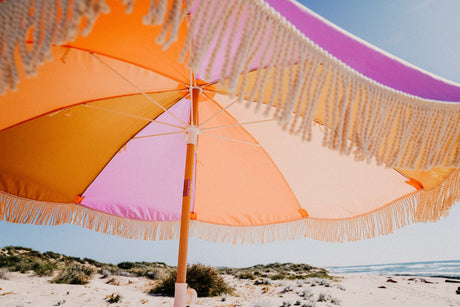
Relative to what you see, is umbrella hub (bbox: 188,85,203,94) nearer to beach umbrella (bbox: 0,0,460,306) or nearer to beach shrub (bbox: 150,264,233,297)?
beach umbrella (bbox: 0,0,460,306)

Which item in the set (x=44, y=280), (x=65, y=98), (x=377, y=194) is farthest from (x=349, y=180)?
(x=44, y=280)

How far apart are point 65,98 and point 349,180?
6.69ft

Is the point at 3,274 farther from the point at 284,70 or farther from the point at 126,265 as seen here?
the point at 284,70

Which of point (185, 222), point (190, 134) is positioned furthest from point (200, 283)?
point (190, 134)

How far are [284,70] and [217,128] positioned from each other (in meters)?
1.77

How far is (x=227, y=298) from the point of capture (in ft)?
24.5

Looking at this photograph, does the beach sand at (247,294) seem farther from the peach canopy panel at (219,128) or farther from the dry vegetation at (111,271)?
the peach canopy panel at (219,128)

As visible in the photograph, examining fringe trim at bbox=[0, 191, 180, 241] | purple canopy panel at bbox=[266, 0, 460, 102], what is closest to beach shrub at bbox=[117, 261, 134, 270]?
fringe trim at bbox=[0, 191, 180, 241]

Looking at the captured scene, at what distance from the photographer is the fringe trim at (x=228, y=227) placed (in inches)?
89.5

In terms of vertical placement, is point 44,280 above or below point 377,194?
below

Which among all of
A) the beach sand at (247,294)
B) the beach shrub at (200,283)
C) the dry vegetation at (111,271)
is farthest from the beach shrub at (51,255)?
the beach shrub at (200,283)

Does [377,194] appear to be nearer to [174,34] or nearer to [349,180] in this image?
[349,180]

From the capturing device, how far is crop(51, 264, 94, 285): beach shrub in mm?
9000

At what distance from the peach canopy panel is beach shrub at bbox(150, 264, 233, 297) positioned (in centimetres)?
544
